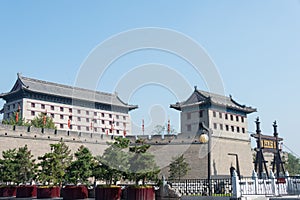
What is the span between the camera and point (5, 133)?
1089 inches

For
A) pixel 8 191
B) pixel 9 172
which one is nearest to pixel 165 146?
pixel 9 172

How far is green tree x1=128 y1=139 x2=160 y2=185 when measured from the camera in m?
13.4

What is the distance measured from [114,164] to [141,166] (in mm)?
1145

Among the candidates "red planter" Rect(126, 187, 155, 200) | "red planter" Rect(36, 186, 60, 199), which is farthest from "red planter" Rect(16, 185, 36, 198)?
"red planter" Rect(126, 187, 155, 200)

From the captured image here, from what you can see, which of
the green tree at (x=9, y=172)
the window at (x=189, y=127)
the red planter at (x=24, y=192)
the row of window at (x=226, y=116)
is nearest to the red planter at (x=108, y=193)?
the red planter at (x=24, y=192)

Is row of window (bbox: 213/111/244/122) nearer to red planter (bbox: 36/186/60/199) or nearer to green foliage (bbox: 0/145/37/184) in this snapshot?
green foliage (bbox: 0/145/37/184)

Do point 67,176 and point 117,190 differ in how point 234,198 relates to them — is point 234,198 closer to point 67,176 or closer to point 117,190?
point 117,190

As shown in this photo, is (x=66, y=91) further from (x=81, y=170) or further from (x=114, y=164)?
(x=114, y=164)

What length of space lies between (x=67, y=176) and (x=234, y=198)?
8.87 meters

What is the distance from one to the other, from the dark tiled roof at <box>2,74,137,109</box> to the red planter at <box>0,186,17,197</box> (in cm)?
2753

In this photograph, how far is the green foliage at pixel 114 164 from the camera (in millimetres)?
13836

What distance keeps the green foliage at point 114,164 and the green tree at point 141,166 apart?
10.6 inches

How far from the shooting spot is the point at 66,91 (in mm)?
49906

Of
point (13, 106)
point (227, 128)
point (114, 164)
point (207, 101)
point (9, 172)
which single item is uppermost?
point (13, 106)
